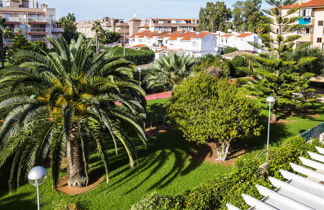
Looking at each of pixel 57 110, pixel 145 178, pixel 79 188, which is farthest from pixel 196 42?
pixel 57 110

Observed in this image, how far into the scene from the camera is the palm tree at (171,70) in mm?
21781

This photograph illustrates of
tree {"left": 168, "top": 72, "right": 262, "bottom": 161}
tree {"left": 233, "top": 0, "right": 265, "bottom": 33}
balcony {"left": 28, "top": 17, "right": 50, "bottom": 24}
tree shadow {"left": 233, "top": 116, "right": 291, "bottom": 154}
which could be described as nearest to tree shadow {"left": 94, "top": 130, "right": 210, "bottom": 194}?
tree {"left": 168, "top": 72, "right": 262, "bottom": 161}

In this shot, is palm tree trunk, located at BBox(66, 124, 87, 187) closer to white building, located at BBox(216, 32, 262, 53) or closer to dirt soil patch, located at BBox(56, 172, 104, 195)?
dirt soil patch, located at BBox(56, 172, 104, 195)

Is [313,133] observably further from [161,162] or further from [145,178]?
[145,178]

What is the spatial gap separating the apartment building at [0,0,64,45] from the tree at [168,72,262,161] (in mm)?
53381

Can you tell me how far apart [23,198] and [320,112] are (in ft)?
68.0

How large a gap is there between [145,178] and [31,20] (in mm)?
60572

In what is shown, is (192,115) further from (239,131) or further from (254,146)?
(254,146)

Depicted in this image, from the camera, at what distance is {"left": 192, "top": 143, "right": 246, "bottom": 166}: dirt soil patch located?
1489cm

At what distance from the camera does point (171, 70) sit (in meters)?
22.0

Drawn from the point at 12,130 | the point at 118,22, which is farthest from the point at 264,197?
the point at 118,22

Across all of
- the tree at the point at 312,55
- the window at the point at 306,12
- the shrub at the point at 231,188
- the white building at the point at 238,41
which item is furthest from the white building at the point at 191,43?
the shrub at the point at 231,188

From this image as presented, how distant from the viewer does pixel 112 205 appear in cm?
1081

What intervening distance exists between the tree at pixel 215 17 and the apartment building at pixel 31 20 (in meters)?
47.2
